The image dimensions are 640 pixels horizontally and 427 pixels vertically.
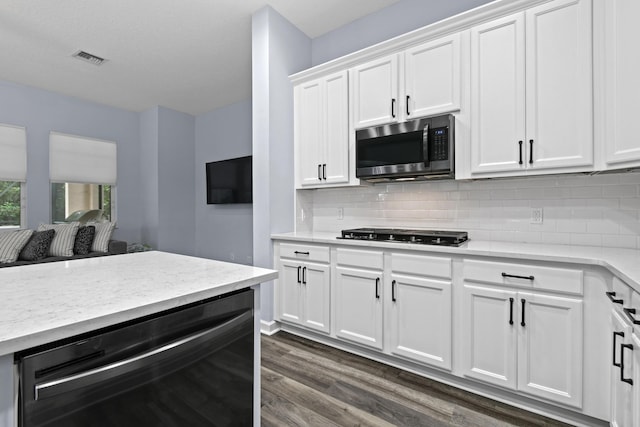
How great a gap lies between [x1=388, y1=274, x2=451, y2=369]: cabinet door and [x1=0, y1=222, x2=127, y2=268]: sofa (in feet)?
13.3

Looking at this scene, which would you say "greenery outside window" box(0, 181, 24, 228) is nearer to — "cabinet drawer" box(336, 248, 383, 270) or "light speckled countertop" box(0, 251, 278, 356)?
"light speckled countertop" box(0, 251, 278, 356)

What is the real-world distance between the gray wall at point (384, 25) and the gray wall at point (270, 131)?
0.43m

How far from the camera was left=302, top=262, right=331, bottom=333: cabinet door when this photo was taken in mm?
2635

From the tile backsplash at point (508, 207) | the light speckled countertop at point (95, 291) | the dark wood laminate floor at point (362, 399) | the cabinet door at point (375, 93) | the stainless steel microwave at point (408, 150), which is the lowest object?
the dark wood laminate floor at point (362, 399)

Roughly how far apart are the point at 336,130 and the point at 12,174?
462 cm

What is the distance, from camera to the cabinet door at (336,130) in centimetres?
286

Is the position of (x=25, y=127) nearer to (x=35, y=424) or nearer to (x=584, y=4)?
(x=35, y=424)

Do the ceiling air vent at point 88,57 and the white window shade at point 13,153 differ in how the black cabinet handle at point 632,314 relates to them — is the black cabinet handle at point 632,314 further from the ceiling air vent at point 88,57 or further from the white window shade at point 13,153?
the white window shade at point 13,153

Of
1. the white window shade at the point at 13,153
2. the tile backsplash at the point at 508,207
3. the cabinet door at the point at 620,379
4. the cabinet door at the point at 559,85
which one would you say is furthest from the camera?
the white window shade at the point at 13,153

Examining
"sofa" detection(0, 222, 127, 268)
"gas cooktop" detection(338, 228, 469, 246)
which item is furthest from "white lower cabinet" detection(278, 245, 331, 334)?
"sofa" detection(0, 222, 127, 268)

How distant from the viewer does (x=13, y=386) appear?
26.9 inches

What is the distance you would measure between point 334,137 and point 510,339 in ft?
6.75

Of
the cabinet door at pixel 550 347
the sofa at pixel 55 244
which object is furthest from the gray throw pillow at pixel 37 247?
the cabinet door at pixel 550 347

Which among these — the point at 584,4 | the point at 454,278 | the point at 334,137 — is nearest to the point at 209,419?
the point at 454,278
